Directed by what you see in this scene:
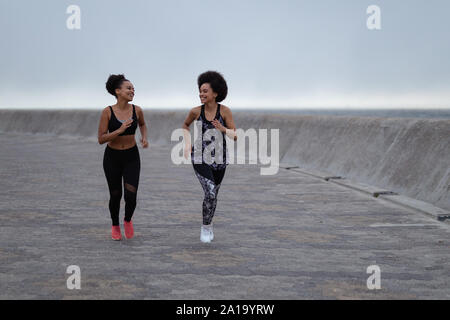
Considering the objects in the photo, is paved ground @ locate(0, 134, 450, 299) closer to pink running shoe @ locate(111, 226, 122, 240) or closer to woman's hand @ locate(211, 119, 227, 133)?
pink running shoe @ locate(111, 226, 122, 240)

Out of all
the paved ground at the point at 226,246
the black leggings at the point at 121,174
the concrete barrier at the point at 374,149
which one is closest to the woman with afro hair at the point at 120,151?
the black leggings at the point at 121,174

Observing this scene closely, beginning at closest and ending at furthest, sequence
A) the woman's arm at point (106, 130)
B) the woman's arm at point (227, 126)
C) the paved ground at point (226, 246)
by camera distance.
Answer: the paved ground at point (226, 246), the woman's arm at point (227, 126), the woman's arm at point (106, 130)

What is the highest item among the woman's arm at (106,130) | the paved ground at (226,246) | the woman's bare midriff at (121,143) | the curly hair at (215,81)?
the curly hair at (215,81)

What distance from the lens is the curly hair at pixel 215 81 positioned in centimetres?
630

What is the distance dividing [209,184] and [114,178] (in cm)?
102

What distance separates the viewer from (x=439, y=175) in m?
8.30

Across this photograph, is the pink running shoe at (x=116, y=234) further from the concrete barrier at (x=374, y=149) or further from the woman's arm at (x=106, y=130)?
the concrete barrier at (x=374, y=149)

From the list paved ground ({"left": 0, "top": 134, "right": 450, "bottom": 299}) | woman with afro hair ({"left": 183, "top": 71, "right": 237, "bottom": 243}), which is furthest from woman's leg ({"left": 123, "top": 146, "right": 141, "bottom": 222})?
woman with afro hair ({"left": 183, "top": 71, "right": 237, "bottom": 243})

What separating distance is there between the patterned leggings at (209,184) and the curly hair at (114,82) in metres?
1.18

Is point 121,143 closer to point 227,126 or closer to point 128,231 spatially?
point 128,231

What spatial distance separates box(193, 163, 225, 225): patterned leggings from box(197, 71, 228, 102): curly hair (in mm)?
774

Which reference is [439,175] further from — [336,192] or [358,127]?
[358,127]

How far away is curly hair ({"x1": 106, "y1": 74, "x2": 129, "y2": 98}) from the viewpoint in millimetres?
6426

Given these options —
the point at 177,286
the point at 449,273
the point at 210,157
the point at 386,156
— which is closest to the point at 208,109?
the point at 210,157
